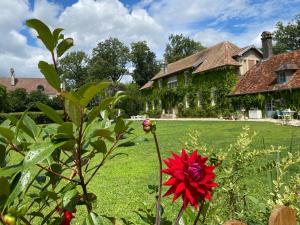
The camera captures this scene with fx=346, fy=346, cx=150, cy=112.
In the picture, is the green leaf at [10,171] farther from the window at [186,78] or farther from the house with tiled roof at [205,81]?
the window at [186,78]

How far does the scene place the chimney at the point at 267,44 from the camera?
106 ft

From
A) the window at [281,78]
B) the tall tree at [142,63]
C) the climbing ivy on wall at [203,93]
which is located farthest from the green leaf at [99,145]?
the tall tree at [142,63]

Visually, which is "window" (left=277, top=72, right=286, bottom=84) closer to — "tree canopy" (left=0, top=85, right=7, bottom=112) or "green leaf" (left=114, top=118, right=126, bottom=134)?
"green leaf" (left=114, top=118, right=126, bottom=134)

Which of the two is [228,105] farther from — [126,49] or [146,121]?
[126,49]

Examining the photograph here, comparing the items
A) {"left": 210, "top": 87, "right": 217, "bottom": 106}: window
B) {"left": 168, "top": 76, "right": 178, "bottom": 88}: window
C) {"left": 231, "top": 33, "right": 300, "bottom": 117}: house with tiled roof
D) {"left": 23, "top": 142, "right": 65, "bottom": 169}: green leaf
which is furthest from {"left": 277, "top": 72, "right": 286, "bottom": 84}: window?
{"left": 23, "top": 142, "right": 65, "bottom": 169}: green leaf

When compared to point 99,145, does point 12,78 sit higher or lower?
higher

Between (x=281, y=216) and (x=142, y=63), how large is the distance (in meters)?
68.8

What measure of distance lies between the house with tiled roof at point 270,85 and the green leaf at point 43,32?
27.1m

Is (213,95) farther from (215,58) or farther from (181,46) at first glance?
(181,46)

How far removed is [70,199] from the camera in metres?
1.14

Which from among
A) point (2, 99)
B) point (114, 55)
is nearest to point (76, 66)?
point (114, 55)

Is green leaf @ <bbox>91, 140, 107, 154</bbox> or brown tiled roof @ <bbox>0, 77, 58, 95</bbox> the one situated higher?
brown tiled roof @ <bbox>0, 77, 58, 95</bbox>

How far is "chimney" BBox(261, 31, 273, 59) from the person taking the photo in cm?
3225

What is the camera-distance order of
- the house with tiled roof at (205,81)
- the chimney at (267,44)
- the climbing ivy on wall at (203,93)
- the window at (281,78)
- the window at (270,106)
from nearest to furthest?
the window at (281,78)
the window at (270,106)
the chimney at (267,44)
the climbing ivy on wall at (203,93)
the house with tiled roof at (205,81)
